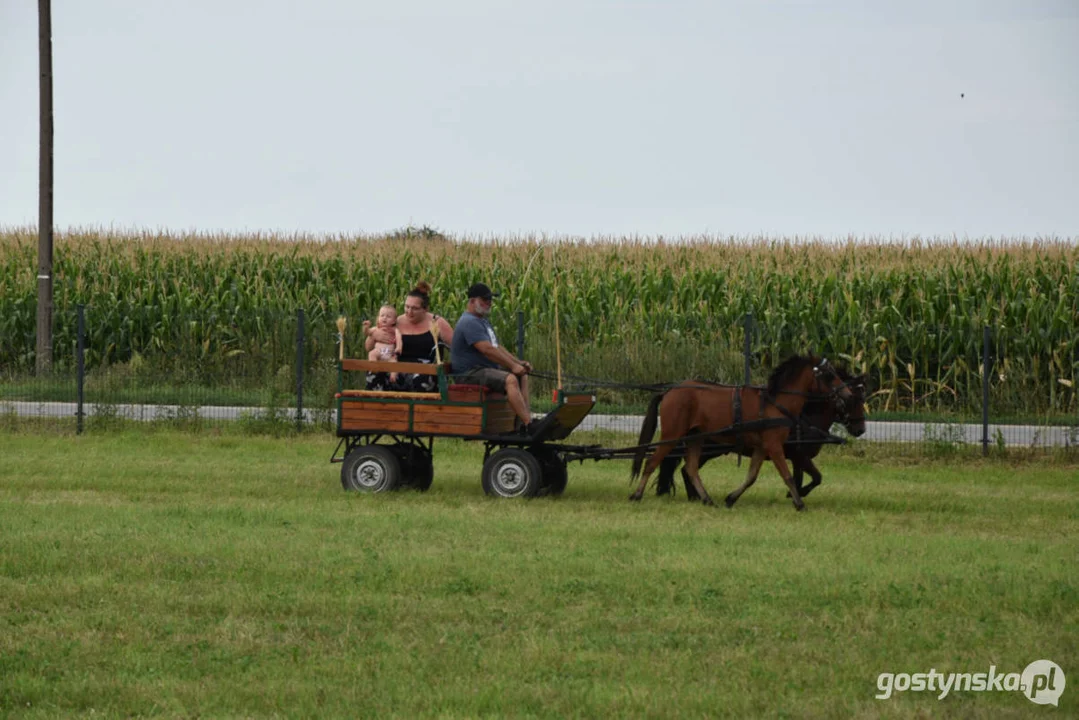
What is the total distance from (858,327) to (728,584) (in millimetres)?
17664

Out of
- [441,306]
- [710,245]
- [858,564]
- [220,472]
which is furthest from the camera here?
[710,245]

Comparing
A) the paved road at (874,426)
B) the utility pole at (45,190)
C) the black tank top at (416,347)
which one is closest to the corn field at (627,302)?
the utility pole at (45,190)

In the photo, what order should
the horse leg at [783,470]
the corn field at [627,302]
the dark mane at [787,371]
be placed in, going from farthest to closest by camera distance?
the corn field at [627,302] < the dark mane at [787,371] < the horse leg at [783,470]

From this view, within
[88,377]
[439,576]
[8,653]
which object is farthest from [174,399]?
[8,653]

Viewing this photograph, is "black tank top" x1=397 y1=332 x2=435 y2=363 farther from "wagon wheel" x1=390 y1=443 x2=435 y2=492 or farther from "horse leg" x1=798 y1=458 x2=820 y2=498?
"horse leg" x1=798 y1=458 x2=820 y2=498

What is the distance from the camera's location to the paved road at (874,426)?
69.4 feet

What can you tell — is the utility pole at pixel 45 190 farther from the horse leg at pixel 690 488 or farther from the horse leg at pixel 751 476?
the horse leg at pixel 751 476

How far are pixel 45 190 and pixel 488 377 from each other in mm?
16546

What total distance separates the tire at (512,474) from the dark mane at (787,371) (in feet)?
8.27

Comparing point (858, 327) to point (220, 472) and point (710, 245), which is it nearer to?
point (710, 245)

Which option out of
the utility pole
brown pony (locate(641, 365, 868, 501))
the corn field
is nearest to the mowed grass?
brown pony (locate(641, 365, 868, 501))

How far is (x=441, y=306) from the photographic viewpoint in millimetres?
32250

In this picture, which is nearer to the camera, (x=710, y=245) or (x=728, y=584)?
(x=728, y=584)

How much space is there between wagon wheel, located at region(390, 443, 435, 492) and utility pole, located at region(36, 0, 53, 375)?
1403 centimetres
